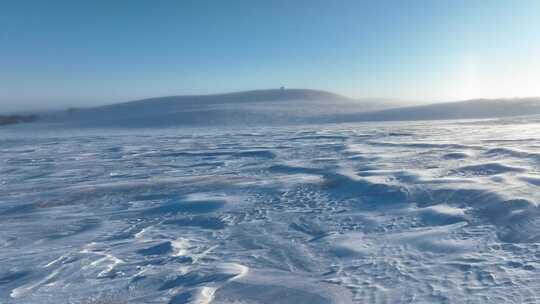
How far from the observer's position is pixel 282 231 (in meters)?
3.83

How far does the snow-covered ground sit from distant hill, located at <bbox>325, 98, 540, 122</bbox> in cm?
1178

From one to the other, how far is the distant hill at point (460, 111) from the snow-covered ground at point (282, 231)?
11776mm

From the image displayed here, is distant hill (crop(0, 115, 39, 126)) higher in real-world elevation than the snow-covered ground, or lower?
higher

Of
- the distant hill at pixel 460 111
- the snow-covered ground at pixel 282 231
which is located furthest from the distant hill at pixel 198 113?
the snow-covered ground at pixel 282 231

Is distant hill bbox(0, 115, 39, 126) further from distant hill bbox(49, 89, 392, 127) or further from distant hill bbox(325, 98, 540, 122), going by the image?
distant hill bbox(325, 98, 540, 122)

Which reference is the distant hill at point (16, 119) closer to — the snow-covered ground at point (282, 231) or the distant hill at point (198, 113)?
the distant hill at point (198, 113)

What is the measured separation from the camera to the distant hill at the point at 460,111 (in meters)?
18.4

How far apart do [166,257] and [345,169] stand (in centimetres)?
349

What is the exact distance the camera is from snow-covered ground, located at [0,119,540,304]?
2732 millimetres

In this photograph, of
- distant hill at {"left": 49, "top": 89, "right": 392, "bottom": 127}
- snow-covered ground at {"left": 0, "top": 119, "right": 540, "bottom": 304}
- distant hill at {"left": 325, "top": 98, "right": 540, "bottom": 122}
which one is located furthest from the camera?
distant hill at {"left": 49, "top": 89, "right": 392, "bottom": 127}

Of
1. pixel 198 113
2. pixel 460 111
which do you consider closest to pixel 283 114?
pixel 198 113

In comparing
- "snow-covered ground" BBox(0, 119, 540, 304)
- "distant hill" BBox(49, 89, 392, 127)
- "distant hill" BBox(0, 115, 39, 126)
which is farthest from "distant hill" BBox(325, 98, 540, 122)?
"distant hill" BBox(0, 115, 39, 126)

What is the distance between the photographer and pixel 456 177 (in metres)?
5.30

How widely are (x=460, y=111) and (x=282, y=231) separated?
17.8 metres
